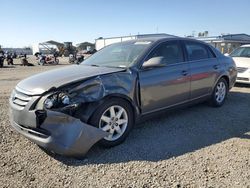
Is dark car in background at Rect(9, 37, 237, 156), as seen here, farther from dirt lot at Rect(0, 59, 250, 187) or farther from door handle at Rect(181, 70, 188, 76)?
dirt lot at Rect(0, 59, 250, 187)

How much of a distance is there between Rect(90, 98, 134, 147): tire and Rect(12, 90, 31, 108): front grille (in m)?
0.90

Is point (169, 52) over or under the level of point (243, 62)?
over

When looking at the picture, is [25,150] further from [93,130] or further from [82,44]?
[82,44]

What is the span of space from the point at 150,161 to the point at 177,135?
3.52ft

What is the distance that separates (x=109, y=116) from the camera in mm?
3904

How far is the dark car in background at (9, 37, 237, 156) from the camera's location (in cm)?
343

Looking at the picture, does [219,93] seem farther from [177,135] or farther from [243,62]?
[243,62]

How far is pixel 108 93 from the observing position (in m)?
3.79

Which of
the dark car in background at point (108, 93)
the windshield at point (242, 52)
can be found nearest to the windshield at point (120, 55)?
the dark car in background at point (108, 93)

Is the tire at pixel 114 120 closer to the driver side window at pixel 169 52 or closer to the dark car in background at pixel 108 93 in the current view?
the dark car in background at pixel 108 93

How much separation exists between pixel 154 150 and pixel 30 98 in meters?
1.87

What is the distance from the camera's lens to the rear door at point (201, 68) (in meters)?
5.30

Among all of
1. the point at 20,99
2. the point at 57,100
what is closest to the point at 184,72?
the point at 57,100

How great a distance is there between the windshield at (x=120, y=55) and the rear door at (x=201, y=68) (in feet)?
3.68
